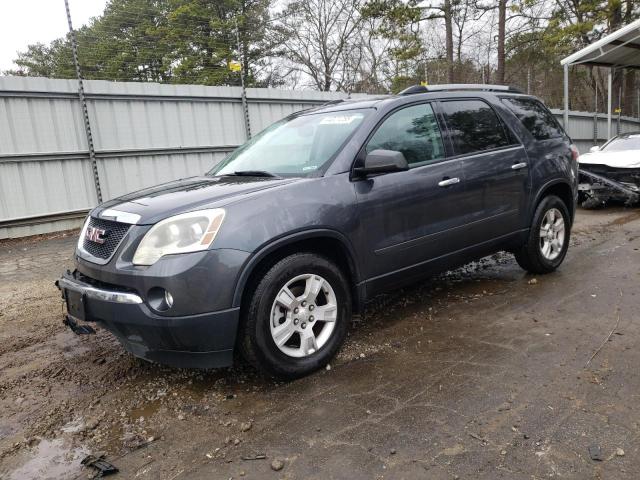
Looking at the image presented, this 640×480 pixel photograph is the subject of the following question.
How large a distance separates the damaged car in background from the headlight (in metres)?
8.43

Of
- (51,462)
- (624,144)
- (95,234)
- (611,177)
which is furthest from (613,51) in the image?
(51,462)

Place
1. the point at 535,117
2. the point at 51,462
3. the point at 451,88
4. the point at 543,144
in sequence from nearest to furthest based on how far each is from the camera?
1. the point at 51,462
2. the point at 451,88
3. the point at 543,144
4. the point at 535,117

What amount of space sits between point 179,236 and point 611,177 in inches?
343

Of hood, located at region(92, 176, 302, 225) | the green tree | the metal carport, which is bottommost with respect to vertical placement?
hood, located at region(92, 176, 302, 225)

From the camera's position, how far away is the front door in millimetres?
3408

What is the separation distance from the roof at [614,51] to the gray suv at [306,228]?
10145mm

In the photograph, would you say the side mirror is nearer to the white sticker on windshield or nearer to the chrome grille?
the white sticker on windshield

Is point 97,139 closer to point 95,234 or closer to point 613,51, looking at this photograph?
point 95,234

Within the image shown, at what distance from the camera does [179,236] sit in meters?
2.74

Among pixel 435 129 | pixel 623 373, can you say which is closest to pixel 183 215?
pixel 435 129

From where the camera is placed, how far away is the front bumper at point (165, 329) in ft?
8.79

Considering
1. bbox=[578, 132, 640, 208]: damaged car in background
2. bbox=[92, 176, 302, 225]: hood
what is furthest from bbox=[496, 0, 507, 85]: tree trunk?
bbox=[92, 176, 302, 225]: hood

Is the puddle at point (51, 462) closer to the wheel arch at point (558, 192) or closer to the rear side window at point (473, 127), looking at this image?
the rear side window at point (473, 127)

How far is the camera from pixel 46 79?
341 inches
